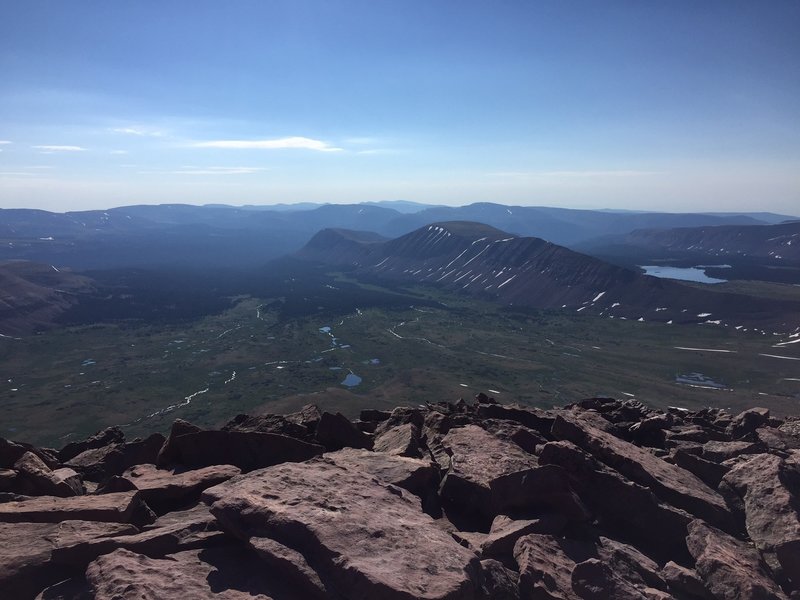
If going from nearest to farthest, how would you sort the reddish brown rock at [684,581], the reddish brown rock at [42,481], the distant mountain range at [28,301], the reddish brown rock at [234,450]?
the reddish brown rock at [684,581] < the reddish brown rock at [42,481] < the reddish brown rock at [234,450] < the distant mountain range at [28,301]

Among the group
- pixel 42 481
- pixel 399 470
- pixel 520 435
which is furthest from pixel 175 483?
pixel 520 435

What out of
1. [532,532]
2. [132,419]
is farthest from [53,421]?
[532,532]

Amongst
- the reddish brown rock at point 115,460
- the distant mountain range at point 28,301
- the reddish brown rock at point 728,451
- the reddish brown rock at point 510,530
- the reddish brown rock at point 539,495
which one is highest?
the reddish brown rock at point 539,495

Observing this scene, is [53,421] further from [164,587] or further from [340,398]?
[164,587]

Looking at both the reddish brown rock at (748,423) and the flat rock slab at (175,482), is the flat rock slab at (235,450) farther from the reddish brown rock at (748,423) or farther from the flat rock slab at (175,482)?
the reddish brown rock at (748,423)

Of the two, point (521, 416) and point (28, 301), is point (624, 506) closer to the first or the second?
point (521, 416)

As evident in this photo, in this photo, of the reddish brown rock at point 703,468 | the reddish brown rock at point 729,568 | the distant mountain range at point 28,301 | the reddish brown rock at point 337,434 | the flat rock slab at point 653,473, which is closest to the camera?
the reddish brown rock at point 729,568

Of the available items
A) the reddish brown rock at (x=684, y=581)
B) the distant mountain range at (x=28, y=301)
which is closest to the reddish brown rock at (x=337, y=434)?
the reddish brown rock at (x=684, y=581)

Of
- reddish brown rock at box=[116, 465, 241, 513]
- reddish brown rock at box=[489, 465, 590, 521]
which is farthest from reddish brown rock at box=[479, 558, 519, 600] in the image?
reddish brown rock at box=[116, 465, 241, 513]
